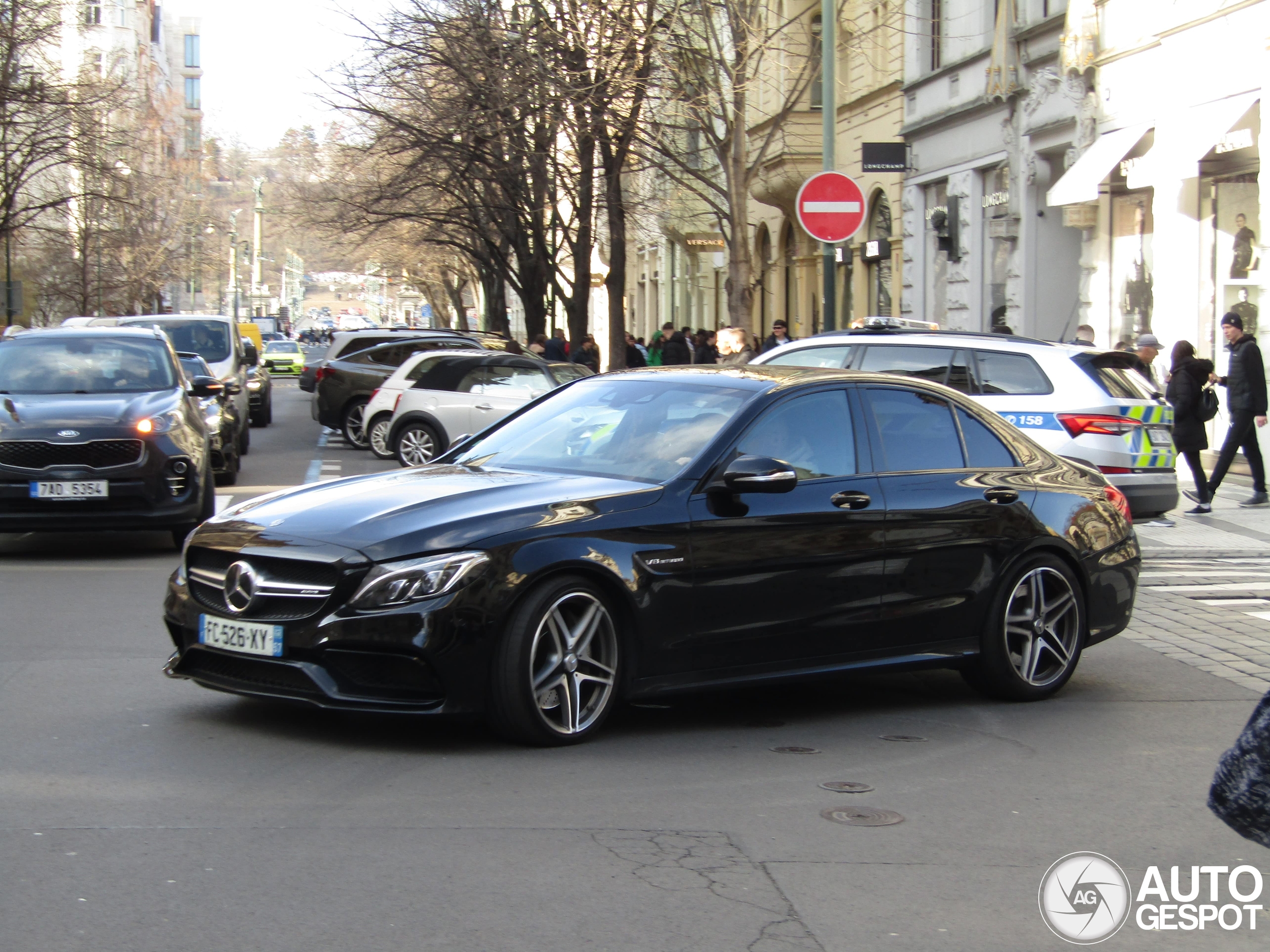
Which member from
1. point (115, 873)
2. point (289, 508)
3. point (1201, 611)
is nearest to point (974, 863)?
point (115, 873)

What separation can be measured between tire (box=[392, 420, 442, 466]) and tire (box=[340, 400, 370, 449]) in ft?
13.1

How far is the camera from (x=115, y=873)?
4680 mm

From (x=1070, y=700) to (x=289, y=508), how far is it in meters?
3.70

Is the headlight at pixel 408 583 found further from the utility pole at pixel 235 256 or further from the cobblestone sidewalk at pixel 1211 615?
the utility pole at pixel 235 256

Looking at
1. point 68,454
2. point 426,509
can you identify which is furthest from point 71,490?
point 426,509

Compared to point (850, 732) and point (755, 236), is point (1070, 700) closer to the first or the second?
point (850, 732)

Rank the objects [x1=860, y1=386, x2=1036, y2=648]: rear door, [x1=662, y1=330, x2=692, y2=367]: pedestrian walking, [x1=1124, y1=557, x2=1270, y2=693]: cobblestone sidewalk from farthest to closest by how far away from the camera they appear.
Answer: [x1=662, y1=330, x2=692, y2=367]: pedestrian walking, [x1=1124, y1=557, x2=1270, y2=693]: cobblestone sidewalk, [x1=860, y1=386, x2=1036, y2=648]: rear door

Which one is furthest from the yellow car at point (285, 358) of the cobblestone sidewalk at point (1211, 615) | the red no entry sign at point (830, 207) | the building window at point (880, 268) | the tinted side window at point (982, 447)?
the tinted side window at point (982, 447)

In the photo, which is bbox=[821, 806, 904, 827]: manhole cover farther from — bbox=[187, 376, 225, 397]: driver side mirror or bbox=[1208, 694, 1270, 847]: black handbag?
bbox=[187, 376, 225, 397]: driver side mirror

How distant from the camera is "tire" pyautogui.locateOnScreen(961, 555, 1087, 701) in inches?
297

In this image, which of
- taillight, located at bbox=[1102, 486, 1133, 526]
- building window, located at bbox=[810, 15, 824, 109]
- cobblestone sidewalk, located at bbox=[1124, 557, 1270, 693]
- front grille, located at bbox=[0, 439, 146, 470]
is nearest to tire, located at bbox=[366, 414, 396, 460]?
front grille, located at bbox=[0, 439, 146, 470]

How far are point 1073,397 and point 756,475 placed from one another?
6.83m

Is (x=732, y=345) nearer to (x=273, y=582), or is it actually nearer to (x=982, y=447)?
(x=982, y=447)

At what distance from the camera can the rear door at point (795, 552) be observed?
21.8 ft
